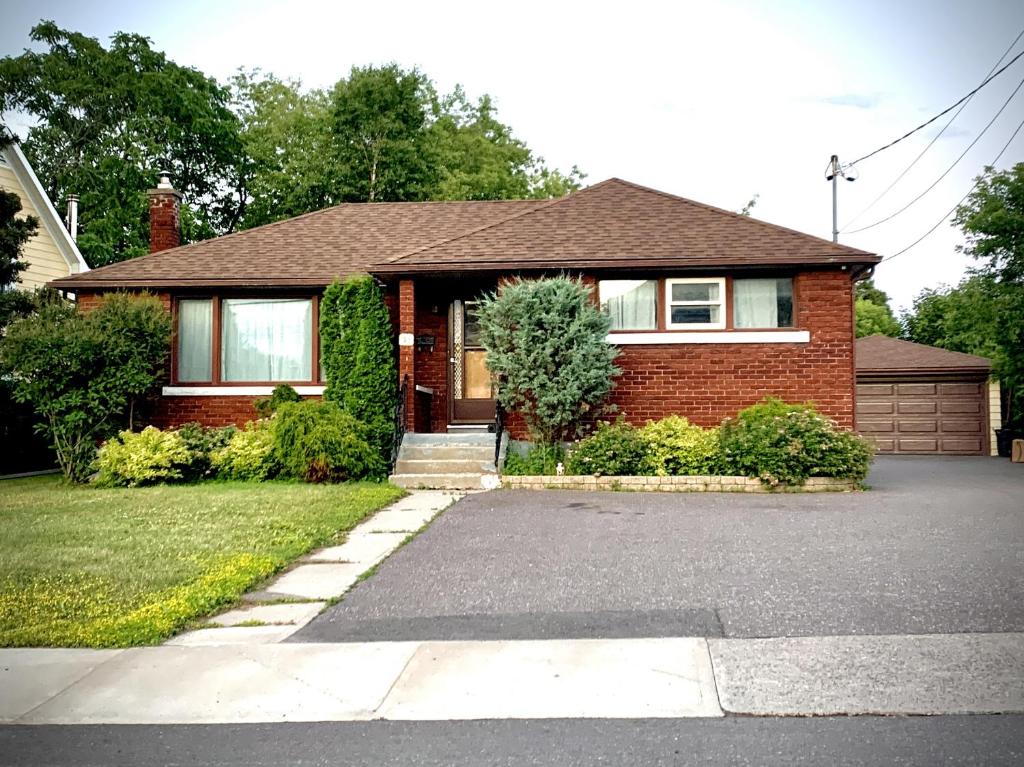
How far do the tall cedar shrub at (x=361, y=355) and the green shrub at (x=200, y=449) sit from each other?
196 centimetres

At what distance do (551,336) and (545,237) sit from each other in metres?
2.83

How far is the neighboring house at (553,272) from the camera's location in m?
14.5

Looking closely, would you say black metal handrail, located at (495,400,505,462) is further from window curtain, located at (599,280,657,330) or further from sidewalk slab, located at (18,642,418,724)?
sidewalk slab, located at (18,642,418,724)

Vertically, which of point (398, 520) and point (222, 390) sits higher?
point (222, 390)

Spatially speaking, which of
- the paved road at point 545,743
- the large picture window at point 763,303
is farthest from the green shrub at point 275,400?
the paved road at point 545,743

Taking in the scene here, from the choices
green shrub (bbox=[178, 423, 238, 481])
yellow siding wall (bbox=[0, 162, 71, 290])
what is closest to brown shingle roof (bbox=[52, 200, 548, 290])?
green shrub (bbox=[178, 423, 238, 481])

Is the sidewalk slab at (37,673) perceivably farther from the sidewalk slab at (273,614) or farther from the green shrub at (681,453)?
the green shrub at (681,453)

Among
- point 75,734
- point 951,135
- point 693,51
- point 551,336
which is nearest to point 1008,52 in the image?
point 951,135

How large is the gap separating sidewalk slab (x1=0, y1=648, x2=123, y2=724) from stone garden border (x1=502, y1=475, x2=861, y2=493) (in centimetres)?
798

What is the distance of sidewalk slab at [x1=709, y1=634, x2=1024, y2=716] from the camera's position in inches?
167

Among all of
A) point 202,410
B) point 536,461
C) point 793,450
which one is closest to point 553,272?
point 536,461

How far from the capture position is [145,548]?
27.2 feet

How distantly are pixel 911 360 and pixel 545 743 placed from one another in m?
22.7

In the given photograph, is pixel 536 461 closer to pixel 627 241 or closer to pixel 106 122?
pixel 627 241
